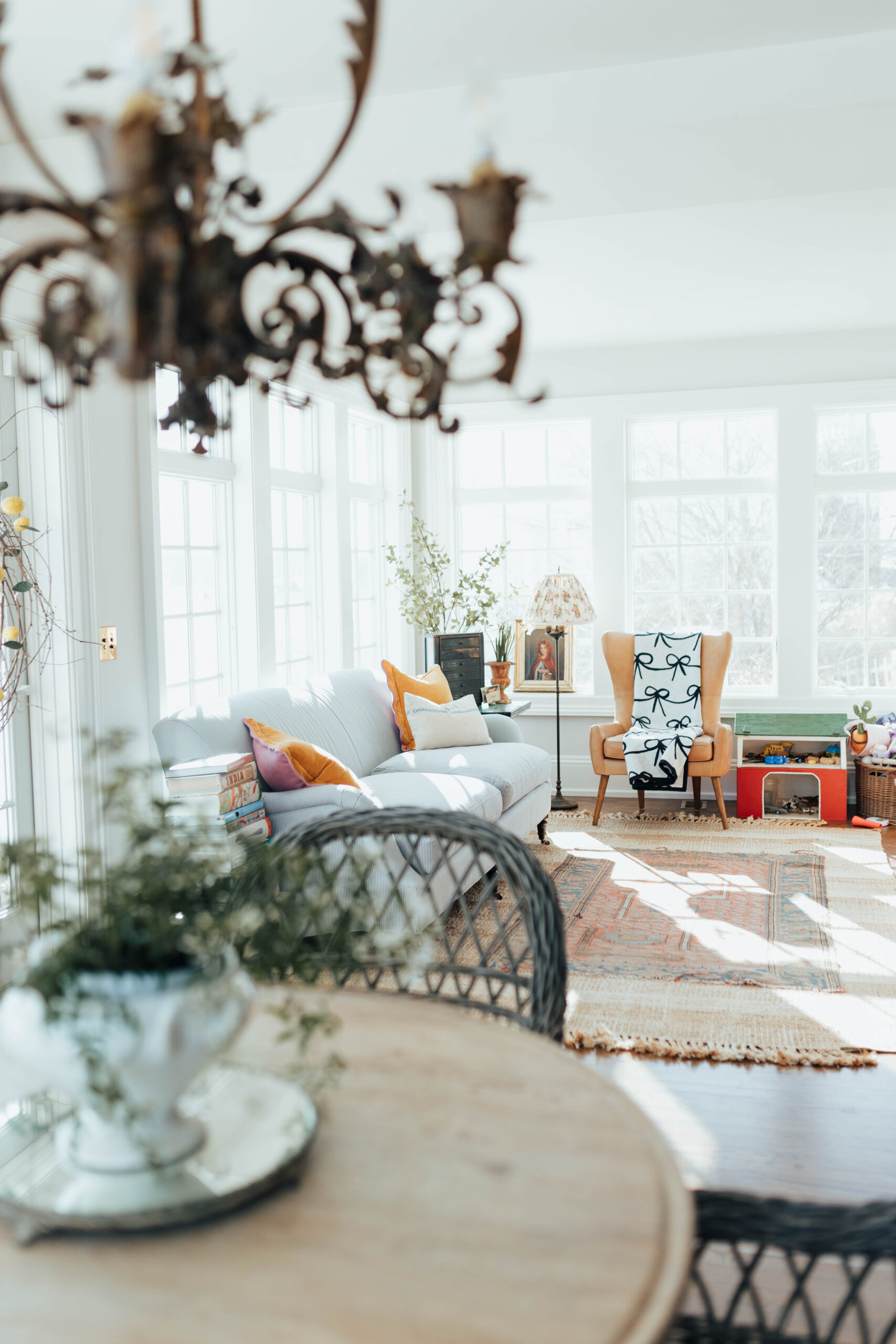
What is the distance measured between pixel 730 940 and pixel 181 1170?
10.6ft

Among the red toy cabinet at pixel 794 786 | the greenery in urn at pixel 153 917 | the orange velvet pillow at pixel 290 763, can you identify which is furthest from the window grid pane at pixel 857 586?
the greenery in urn at pixel 153 917

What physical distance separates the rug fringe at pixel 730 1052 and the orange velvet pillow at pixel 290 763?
124 cm

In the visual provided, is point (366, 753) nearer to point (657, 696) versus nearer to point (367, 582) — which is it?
point (367, 582)

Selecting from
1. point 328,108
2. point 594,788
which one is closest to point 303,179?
point 328,108

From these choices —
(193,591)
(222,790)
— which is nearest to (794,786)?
(193,591)

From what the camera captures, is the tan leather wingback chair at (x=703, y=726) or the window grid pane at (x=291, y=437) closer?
the window grid pane at (x=291, y=437)

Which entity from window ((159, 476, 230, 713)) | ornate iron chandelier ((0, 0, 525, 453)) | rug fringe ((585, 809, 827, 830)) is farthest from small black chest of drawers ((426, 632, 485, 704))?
ornate iron chandelier ((0, 0, 525, 453))

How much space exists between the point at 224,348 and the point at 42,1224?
2.91 ft

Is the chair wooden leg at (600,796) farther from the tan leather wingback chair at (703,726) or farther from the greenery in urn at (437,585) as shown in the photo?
the greenery in urn at (437,585)

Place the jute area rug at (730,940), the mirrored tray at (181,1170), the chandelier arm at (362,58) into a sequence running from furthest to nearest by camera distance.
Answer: the jute area rug at (730,940), the chandelier arm at (362,58), the mirrored tray at (181,1170)

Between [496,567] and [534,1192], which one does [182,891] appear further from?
[496,567]

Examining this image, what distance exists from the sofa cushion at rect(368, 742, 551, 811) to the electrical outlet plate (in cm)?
133

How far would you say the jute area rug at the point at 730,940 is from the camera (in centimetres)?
317

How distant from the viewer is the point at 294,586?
17.9 feet
